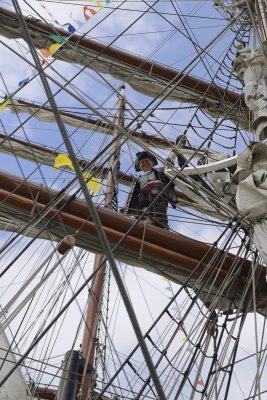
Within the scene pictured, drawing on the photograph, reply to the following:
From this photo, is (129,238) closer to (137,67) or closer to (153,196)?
(153,196)

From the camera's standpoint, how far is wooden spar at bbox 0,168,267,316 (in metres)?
4.60

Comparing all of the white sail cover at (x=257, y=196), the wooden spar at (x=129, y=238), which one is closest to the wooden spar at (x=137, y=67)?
the wooden spar at (x=129, y=238)

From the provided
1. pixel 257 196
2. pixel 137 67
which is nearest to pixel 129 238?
pixel 257 196

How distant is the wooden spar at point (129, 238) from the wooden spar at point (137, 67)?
3.09 m

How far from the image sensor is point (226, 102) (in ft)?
25.7

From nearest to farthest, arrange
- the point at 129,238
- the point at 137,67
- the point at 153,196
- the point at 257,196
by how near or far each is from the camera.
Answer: the point at 257,196
the point at 129,238
the point at 153,196
the point at 137,67

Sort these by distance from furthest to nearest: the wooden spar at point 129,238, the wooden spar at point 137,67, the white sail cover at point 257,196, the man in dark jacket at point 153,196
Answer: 1. the wooden spar at point 137,67
2. the man in dark jacket at point 153,196
3. the wooden spar at point 129,238
4. the white sail cover at point 257,196

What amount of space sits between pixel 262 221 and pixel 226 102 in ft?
14.0

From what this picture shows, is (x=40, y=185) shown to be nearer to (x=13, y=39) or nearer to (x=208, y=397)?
(x=208, y=397)

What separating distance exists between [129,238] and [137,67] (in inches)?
147

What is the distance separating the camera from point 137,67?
25.3ft

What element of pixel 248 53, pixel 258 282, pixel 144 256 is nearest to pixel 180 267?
pixel 144 256

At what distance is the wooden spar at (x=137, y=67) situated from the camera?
7.33 meters

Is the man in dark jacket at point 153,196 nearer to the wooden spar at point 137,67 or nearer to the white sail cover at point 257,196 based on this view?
the white sail cover at point 257,196
